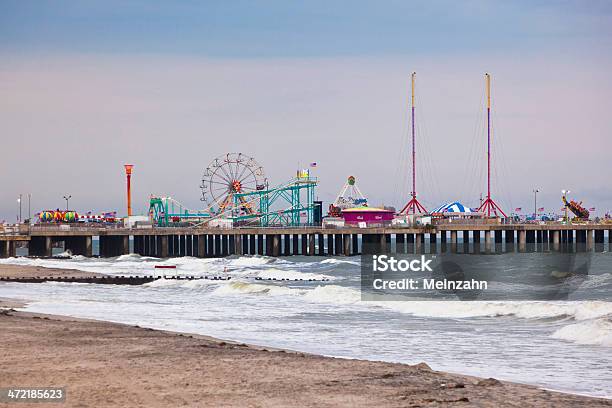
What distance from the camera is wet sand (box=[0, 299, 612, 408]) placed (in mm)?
13789

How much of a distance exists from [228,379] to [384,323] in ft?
46.1

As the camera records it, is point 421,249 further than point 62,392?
Yes

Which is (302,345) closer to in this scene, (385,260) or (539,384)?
(539,384)

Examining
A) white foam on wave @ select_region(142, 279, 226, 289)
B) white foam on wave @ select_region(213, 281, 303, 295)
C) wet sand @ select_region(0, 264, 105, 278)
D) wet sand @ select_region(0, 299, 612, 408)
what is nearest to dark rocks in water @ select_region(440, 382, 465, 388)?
wet sand @ select_region(0, 299, 612, 408)

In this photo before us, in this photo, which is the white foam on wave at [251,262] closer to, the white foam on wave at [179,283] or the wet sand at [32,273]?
the wet sand at [32,273]

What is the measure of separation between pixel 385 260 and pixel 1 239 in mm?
37993

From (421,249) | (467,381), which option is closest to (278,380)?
(467,381)

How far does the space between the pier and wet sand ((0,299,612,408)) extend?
77792 mm

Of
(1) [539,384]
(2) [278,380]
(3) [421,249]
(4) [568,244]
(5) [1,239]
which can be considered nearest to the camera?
(2) [278,380]

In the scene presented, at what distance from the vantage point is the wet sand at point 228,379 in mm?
13789

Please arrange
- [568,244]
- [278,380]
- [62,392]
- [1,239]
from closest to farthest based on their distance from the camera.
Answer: [62,392], [278,380], [1,239], [568,244]

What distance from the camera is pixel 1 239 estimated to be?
9281 cm

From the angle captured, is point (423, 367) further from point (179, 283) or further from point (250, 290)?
point (179, 283)

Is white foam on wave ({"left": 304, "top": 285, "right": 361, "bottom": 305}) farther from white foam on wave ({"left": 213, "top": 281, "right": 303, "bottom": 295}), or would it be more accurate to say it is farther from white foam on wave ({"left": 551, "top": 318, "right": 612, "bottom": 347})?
white foam on wave ({"left": 551, "top": 318, "right": 612, "bottom": 347})
